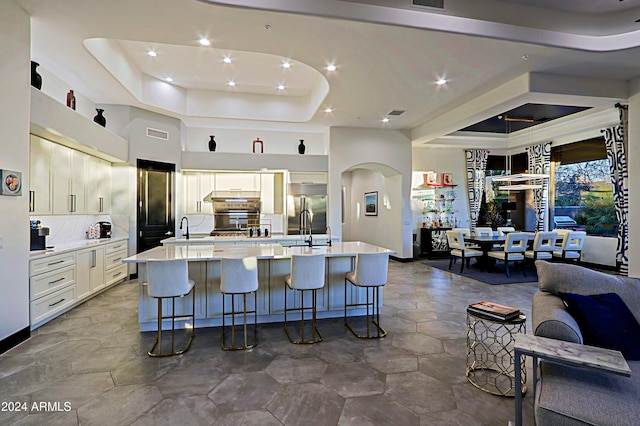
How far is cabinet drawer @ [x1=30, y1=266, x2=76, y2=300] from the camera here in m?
3.75

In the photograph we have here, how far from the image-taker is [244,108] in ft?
24.6

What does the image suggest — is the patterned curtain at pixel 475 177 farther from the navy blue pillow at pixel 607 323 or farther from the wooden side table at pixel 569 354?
the wooden side table at pixel 569 354

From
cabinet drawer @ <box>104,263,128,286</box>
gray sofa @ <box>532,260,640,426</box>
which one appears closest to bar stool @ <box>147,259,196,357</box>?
gray sofa @ <box>532,260,640,426</box>

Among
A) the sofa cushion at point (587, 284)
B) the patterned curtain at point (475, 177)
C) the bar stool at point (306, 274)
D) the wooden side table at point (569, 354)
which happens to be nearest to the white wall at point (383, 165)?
the patterned curtain at point (475, 177)

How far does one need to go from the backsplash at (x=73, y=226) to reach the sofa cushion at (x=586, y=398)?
627 centimetres

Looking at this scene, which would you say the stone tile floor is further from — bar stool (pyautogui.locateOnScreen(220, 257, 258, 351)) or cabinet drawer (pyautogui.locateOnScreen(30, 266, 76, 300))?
cabinet drawer (pyautogui.locateOnScreen(30, 266, 76, 300))

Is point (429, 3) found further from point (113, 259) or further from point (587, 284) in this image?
point (113, 259)

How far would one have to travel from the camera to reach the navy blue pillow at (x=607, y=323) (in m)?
2.08

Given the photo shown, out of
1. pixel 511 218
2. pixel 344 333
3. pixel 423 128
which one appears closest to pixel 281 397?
pixel 344 333

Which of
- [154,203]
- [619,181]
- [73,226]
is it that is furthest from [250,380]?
[619,181]

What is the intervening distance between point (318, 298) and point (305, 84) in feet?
15.6

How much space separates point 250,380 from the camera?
2.71 meters

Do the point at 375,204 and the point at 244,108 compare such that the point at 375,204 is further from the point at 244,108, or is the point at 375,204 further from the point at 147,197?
the point at 147,197

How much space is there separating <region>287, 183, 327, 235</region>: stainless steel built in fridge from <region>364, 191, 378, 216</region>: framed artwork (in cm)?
264
